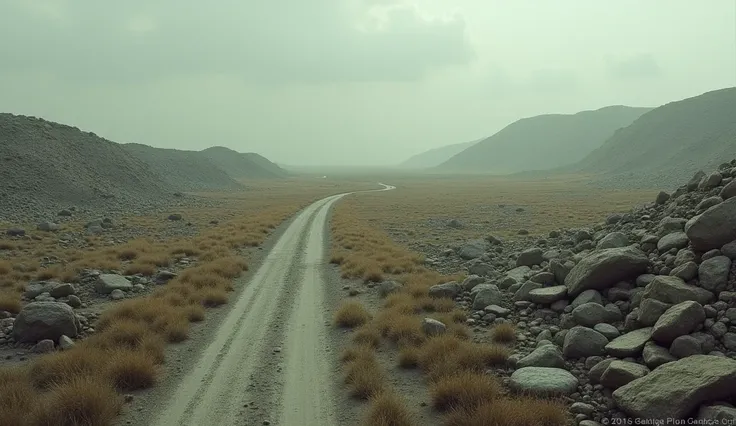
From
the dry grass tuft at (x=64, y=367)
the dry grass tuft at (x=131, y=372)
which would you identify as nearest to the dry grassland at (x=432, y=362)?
the dry grass tuft at (x=131, y=372)

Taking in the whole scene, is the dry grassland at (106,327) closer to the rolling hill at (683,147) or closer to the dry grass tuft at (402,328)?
the dry grass tuft at (402,328)

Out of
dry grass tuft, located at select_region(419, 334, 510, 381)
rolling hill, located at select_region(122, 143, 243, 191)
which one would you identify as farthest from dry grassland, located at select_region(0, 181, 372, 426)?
rolling hill, located at select_region(122, 143, 243, 191)

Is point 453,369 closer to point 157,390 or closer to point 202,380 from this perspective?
point 202,380

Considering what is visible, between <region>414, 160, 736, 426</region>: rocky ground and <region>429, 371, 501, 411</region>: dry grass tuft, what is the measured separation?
670mm

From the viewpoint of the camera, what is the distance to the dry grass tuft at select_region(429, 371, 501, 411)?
314 inches

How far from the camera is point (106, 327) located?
12.6 m

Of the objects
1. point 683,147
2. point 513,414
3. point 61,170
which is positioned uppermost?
point 683,147

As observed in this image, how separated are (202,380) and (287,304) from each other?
6.34 meters

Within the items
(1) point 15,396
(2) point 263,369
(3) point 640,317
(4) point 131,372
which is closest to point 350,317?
(2) point 263,369

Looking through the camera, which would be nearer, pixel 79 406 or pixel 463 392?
pixel 79 406

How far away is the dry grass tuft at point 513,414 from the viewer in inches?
277

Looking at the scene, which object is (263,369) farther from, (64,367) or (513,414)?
(513,414)

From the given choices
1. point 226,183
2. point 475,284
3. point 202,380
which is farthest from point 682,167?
point 202,380

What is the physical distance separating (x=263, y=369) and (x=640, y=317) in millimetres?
8334
